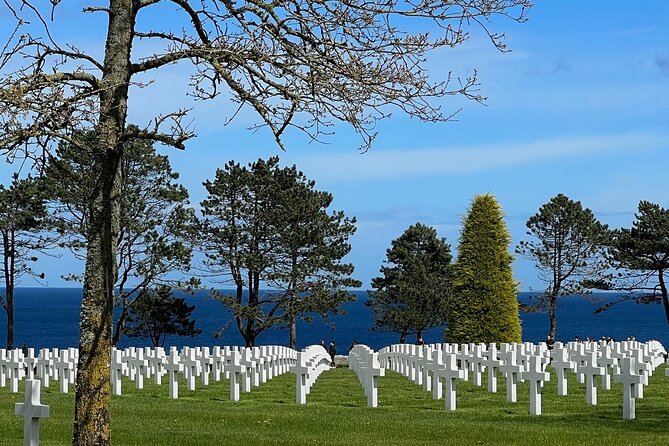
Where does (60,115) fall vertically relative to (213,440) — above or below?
above

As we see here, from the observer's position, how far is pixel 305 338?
441ft

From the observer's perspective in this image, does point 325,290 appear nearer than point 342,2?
No

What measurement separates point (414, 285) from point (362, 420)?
4198 cm

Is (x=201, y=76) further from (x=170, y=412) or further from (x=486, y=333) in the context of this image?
(x=486, y=333)

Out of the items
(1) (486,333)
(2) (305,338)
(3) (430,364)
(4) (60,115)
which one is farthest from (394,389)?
(2) (305,338)

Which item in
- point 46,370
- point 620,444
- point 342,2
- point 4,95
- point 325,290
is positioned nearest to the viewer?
point 4,95

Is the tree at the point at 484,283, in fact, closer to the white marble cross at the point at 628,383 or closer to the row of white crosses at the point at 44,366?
the row of white crosses at the point at 44,366

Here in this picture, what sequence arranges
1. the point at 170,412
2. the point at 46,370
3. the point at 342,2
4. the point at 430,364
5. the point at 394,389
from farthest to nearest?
the point at 46,370 → the point at 394,389 → the point at 430,364 → the point at 170,412 → the point at 342,2

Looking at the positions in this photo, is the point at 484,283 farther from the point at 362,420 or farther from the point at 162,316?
the point at 162,316

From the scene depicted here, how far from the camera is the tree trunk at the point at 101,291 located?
10023 millimetres

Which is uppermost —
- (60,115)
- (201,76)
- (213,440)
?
(201,76)

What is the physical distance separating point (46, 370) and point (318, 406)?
8944 millimetres

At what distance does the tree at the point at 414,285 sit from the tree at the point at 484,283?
22.6 metres

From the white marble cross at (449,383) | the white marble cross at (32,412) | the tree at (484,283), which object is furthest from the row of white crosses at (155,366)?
the white marble cross at (32,412)
